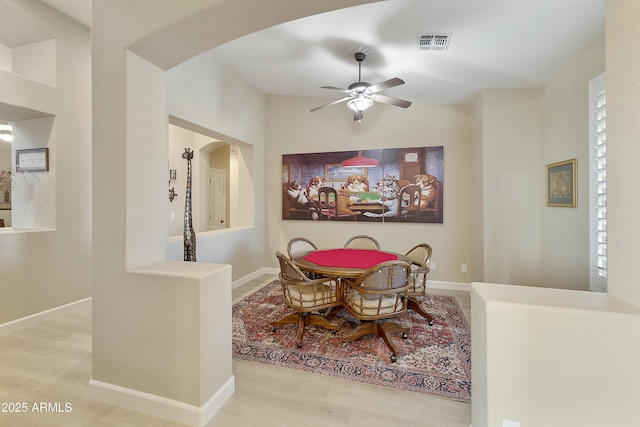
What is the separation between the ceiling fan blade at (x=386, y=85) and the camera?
267 cm

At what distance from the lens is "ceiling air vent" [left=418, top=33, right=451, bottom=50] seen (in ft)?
8.16

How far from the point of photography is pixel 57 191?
3180 mm

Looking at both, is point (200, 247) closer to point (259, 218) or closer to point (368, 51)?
point (259, 218)

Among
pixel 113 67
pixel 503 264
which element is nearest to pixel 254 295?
pixel 113 67

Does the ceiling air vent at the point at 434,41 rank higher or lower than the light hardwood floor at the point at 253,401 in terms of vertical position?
higher

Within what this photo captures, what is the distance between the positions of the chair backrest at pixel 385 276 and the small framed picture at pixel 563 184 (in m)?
1.92

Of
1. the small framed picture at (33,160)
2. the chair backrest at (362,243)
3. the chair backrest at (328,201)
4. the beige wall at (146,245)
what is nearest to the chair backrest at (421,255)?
the chair backrest at (362,243)

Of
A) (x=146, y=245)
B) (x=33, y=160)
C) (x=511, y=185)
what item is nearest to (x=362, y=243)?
(x=511, y=185)

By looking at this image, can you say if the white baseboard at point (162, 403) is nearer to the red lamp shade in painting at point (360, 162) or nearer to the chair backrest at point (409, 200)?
the chair backrest at point (409, 200)

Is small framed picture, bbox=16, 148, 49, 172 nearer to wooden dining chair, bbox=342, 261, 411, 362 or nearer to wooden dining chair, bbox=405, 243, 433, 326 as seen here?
wooden dining chair, bbox=342, 261, 411, 362

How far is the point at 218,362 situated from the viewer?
70.4 inches

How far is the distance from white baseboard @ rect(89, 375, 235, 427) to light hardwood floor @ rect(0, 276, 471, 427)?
0.12 ft

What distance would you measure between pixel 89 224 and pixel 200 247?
145 centimetres

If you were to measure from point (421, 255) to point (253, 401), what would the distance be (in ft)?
7.62
